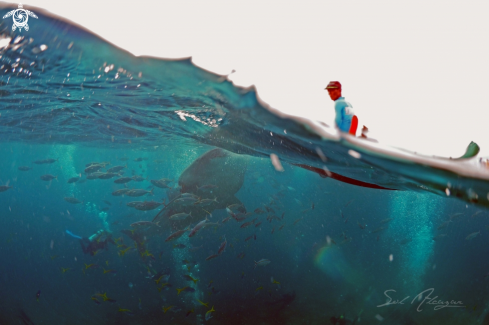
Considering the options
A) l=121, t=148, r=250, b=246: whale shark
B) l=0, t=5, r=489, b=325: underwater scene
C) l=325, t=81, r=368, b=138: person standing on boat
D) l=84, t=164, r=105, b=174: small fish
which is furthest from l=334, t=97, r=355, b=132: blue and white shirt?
l=84, t=164, r=105, b=174: small fish

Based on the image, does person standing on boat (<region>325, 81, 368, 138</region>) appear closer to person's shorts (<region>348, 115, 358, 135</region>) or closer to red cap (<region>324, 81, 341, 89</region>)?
person's shorts (<region>348, 115, 358, 135</region>)

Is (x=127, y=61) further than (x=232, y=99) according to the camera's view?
No

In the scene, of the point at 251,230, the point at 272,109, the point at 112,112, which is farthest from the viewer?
the point at 251,230

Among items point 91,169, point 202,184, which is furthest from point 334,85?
point 202,184

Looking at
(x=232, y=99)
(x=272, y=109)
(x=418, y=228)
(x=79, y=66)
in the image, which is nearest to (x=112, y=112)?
(x=79, y=66)

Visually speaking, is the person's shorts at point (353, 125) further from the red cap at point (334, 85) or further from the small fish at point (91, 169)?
the small fish at point (91, 169)

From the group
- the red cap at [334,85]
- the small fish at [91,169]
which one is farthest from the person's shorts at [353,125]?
the small fish at [91,169]

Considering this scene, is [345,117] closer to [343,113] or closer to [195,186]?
[343,113]

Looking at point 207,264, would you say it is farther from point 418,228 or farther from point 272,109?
point 418,228

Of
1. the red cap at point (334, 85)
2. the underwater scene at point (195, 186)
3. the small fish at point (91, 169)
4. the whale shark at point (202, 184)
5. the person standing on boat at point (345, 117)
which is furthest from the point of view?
the whale shark at point (202, 184)

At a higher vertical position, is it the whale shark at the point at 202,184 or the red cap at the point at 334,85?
the red cap at the point at 334,85

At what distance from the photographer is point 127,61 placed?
5.82 m

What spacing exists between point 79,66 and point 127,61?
1.77 meters

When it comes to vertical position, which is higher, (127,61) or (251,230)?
(127,61)
